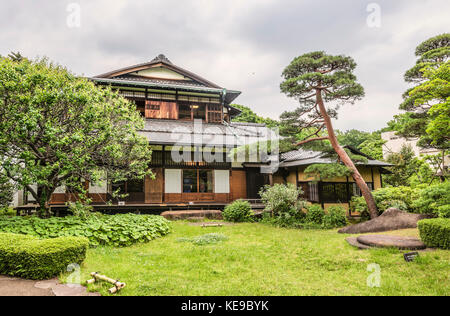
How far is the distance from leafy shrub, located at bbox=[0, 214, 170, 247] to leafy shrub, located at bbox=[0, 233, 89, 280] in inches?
83.8

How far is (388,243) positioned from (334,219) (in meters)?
4.93

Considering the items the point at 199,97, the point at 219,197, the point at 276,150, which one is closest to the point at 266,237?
the point at 276,150

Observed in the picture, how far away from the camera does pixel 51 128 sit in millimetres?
7855

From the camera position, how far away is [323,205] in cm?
1460

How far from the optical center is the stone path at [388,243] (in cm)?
724

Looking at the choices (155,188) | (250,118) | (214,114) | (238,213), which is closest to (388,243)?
(238,213)

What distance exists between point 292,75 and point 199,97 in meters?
7.93

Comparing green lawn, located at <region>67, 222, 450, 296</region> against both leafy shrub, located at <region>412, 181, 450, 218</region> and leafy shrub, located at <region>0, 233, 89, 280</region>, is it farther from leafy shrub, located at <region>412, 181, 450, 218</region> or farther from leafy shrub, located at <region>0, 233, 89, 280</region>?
leafy shrub, located at <region>412, 181, 450, 218</region>

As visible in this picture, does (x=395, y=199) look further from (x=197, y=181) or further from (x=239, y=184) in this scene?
(x=197, y=181)

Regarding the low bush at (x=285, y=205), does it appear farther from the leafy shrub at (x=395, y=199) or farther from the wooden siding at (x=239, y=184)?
the wooden siding at (x=239, y=184)

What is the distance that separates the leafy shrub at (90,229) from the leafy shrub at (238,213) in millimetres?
4968

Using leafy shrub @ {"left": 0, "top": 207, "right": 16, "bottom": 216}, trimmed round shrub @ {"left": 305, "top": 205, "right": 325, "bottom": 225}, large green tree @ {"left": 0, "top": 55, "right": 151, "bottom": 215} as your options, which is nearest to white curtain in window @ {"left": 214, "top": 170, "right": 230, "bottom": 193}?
trimmed round shrub @ {"left": 305, "top": 205, "right": 325, "bottom": 225}

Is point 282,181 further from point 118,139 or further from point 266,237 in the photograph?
point 118,139

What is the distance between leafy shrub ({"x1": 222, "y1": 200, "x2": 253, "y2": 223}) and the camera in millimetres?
13867
